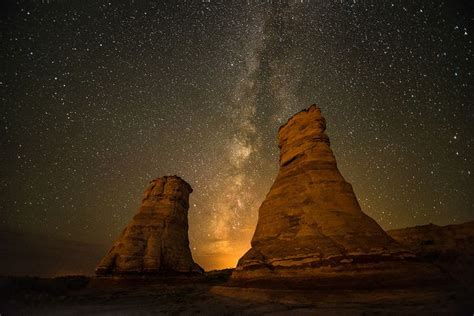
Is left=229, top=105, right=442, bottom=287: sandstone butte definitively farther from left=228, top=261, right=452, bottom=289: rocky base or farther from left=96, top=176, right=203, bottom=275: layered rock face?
left=96, top=176, right=203, bottom=275: layered rock face

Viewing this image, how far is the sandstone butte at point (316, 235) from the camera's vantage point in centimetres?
1101

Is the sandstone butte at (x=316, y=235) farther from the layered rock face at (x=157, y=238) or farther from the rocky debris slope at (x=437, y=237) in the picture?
the rocky debris slope at (x=437, y=237)

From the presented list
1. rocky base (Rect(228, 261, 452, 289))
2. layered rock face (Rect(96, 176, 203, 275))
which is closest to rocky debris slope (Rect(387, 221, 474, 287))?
rocky base (Rect(228, 261, 452, 289))

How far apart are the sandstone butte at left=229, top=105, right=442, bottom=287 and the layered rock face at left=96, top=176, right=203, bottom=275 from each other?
1458 centimetres

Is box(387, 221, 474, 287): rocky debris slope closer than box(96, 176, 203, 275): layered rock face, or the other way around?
box(96, 176, 203, 275): layered rock face

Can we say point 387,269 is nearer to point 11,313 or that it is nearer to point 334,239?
point 334,239

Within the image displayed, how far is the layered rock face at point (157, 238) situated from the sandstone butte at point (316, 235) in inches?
574

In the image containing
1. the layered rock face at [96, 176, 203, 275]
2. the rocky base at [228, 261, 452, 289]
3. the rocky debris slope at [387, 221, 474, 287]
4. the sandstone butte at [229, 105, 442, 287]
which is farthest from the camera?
the rocky debris slope at [387, 221, 474, 287]

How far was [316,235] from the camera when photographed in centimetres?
1308

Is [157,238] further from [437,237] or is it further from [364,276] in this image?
[437,237]

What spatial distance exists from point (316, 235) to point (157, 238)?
2164 cm

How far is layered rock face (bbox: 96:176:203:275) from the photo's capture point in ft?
84.3

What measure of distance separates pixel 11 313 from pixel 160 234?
766 inches

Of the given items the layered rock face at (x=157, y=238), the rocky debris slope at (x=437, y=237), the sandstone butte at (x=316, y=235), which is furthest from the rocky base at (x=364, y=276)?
the rocky debris slope at (x=437, y=237)
